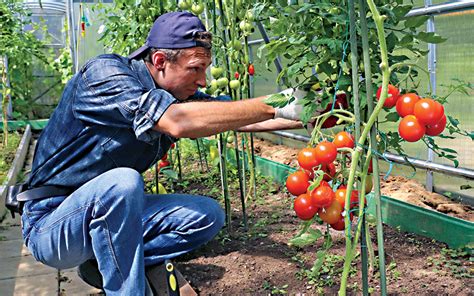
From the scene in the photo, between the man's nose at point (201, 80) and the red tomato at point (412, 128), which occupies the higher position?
the man's nose at point (201, 80)

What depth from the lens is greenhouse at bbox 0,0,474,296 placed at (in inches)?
59.1

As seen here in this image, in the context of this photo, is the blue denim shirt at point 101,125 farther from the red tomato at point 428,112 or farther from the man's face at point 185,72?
the red tomato at point 428,112

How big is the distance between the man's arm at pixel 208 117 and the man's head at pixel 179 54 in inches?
8.4

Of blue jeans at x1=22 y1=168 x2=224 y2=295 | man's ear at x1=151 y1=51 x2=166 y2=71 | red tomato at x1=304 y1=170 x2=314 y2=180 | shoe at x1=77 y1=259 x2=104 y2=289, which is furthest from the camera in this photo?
shoe at x1=77 y1=259 x2=104 y2=289

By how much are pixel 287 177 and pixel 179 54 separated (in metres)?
0.67

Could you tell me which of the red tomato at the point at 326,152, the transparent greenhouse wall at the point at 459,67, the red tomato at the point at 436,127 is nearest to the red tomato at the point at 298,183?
the red tomato at the point at 326,152

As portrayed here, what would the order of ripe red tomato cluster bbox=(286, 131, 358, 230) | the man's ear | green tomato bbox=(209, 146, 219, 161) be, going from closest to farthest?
ripe red tomato cluster bbox=(286, 131, 358, 230) < the man's ear < green tomato bbox=(209, 146, 219, 161)

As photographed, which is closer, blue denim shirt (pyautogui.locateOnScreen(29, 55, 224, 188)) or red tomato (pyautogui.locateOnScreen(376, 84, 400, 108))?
red tomato (pyautogui.locateOnScreen(376, 84, 400, 108))

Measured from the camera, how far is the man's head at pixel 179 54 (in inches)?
78.5

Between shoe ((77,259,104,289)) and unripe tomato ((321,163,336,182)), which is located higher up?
unripe tomato ((321,163,336,182))

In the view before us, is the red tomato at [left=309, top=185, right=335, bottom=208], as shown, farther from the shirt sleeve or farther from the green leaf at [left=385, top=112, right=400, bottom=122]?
the shirt sleeve

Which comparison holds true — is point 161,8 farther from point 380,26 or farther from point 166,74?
point 380,26

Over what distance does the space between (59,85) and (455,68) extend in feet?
25.4

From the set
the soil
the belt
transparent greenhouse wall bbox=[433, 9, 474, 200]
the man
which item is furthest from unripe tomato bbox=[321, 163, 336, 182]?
transparent greenhouse wall bbox=[433, 9, 474, 200]
